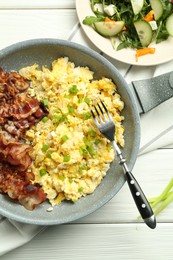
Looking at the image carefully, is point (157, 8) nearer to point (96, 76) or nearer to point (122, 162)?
point (96, 76)

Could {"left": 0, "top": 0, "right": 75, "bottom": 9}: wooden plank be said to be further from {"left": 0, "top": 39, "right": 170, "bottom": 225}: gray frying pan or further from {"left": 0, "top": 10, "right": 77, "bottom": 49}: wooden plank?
Result: {"left": 0, "top": 39, "right": 170, "bottom": 225}: gray frying pan

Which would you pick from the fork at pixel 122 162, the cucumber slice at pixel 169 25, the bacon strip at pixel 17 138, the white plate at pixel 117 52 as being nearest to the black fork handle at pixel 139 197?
the fork at pixel 122 162

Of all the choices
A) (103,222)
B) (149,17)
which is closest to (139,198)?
(103,222)

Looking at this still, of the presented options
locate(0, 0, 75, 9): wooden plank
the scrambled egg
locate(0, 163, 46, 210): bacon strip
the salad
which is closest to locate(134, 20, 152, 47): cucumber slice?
the salad

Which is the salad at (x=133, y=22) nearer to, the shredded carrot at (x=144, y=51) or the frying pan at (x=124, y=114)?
the shredded carrot at (x=144, y=51)

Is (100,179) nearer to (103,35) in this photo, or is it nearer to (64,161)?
(64,161)

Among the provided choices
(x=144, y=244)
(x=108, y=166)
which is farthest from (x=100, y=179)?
(x=144, y=244)

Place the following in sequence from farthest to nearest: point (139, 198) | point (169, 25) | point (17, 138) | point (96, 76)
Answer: point (169, 25)
point (96, 76)
point (17, 138)
point (139, 198)
